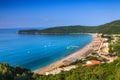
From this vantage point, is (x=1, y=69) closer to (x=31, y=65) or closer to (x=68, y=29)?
(x=31, y=65)

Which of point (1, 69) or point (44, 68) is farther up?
point (1, 69)

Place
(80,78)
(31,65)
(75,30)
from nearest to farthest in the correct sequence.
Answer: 1. (80,78)
2. (31,65)
3. (75,30)

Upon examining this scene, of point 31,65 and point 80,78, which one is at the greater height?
point 80,78

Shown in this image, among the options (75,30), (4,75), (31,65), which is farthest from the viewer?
(75,30)

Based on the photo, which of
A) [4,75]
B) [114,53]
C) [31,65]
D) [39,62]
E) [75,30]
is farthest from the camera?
[75,30]

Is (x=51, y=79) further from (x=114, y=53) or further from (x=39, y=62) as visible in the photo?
(x=114, y=53)

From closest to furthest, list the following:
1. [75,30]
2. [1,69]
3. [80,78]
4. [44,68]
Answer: [80,78]
[1,69]
[44,68]
[75,30]

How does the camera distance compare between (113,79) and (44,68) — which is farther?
(44,68)

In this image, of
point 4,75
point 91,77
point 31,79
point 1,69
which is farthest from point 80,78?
point 1,69

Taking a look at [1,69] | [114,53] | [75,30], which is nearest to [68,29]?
[75,30]
